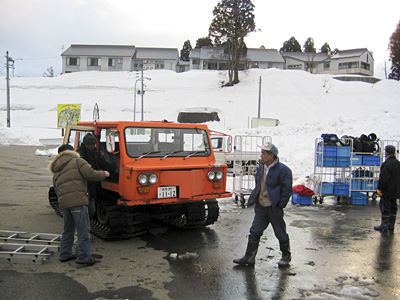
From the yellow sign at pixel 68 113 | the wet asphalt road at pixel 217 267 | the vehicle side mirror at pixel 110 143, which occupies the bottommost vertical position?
the wet asphalt road at pixel 217 267

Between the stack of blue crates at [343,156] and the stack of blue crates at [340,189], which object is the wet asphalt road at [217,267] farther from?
the stack of blue crates at [343,156]

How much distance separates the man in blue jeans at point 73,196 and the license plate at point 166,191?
1249 mm

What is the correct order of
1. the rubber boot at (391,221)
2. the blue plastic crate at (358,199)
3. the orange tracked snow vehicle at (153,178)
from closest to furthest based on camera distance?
the orange tracked snow vehicle at (153,178) < the rubber boot at (391,221) < the blue plastic crate at (358,199)

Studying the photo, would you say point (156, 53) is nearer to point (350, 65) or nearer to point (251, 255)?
point (350, 65)

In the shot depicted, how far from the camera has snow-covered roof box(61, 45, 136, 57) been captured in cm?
8131

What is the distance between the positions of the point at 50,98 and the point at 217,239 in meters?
54.5

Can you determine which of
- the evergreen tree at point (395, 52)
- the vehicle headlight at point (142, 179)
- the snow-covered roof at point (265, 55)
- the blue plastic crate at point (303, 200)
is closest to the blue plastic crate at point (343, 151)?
the blue plastic crate at point (303, 200)

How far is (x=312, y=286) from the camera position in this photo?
482 centimetres

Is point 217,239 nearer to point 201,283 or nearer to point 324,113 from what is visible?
point 201,283

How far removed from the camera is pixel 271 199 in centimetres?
536

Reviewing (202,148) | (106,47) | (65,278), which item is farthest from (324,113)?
(106,47)

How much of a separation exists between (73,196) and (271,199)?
9.31 feet

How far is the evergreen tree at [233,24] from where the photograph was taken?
184ft

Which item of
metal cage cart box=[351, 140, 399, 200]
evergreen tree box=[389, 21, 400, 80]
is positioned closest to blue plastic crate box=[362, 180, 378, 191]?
metal cage cart box=[351, 140, 399, 200]
